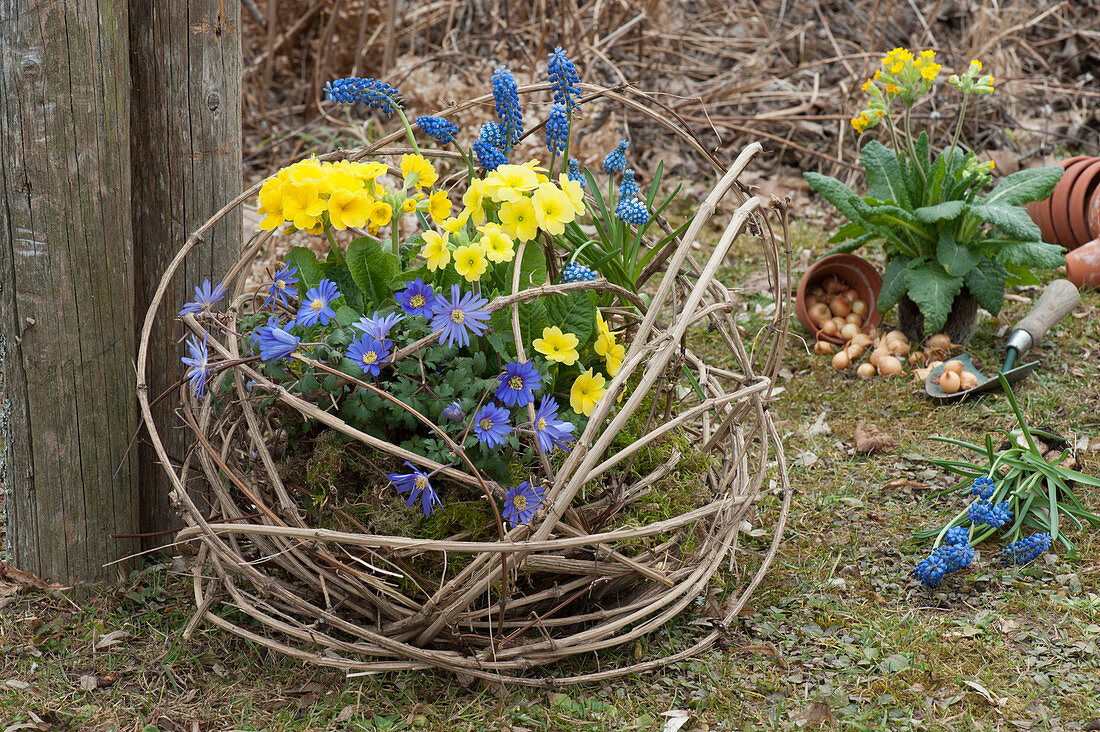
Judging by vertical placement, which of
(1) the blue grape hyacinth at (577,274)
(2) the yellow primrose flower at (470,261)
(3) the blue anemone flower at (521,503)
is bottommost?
(3) the blue anemone flower at (521,503)

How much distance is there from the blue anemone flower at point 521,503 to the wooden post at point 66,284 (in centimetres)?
94

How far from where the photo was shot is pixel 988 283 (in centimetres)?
301

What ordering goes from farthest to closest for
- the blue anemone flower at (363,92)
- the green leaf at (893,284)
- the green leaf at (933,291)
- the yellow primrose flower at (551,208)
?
the green leaf at (893,284) → the green leaf at (933,291) → the blue anemone flower at (363,92) → the yellow primrose flower at (551,208)

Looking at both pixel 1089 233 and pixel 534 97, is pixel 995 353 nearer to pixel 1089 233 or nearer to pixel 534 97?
pixel 1089 233

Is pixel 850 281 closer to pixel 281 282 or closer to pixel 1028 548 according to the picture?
pixel 1028 548

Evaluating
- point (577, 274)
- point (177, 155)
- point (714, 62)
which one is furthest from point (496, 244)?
point (714, 62)

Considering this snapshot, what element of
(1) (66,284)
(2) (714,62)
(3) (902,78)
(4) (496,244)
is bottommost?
(1) (66,284)

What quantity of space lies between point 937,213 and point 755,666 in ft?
5.98

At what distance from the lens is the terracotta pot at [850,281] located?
3.28 meters

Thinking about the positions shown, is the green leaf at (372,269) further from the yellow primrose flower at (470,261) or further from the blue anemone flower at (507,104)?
the blue anemone flower at (507,104)

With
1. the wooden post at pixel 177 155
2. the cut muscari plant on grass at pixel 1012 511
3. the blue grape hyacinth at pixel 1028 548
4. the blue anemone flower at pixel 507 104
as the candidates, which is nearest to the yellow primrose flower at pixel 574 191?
the blue anemone flower at pixel 507 104

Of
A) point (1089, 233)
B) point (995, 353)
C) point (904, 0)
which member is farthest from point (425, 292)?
point (904, 0)

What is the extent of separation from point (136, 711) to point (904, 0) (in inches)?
251

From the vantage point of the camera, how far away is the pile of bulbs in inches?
120
